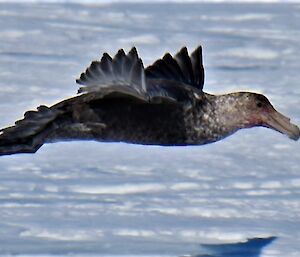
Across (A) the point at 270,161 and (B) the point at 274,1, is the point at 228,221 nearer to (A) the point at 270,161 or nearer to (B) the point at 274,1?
(A) the point at 270,161

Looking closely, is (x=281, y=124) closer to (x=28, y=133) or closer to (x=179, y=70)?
(x=179, y=70)

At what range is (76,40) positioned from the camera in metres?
9.30

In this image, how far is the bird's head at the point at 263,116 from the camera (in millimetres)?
6281

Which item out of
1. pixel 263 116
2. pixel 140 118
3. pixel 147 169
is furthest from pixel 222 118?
pixel 147 169

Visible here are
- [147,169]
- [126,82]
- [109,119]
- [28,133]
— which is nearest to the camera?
[126,82]

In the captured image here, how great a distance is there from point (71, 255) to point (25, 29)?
4234 millimetres

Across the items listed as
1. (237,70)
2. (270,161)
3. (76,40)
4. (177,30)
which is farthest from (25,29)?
(270,161)

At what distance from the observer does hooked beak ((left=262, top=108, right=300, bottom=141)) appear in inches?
247

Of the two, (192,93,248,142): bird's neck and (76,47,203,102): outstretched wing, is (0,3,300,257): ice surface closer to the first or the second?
(192,93,248,142): bird's neck

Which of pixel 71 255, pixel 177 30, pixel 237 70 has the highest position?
pixel 177 30

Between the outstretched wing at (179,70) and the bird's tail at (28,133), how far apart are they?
0.83m

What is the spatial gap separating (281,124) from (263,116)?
0.09m

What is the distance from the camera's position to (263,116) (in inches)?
248

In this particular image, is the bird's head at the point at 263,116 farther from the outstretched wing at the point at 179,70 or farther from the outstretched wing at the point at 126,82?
the outstretched wing at the point at 179,70
